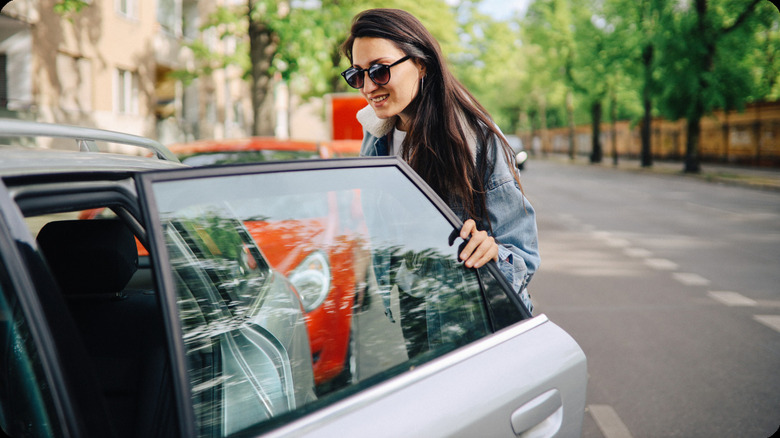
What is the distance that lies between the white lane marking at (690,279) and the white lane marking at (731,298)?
0.43 meters

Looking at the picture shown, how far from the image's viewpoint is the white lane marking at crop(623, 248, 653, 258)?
363 inches

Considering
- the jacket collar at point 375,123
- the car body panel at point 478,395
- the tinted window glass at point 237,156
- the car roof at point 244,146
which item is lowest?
the car body panel at point 478,395

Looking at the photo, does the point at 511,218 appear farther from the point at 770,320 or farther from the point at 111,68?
the point at 111,68

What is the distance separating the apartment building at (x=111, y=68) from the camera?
16.8m

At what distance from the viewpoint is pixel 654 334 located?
5367 mm

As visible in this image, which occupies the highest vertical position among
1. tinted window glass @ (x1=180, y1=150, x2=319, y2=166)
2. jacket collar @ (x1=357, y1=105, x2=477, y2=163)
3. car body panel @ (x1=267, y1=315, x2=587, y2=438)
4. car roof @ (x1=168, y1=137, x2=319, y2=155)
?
car roof @ (x1=168, y1=137, x2=319, y2=155)

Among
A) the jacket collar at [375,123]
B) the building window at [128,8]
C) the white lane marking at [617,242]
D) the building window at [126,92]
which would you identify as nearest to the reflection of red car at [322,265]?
the jacket collar at [375,123]

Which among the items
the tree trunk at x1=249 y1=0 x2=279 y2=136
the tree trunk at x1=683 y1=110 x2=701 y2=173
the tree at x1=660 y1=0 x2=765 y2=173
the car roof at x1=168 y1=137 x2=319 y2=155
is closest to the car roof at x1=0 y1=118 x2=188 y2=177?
the car roof at x1=168 y1=137 x2=319 y2=155

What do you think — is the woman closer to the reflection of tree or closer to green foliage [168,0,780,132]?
the reflection of tree

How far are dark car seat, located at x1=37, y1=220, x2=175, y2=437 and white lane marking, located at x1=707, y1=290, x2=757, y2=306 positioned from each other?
19.2 feet

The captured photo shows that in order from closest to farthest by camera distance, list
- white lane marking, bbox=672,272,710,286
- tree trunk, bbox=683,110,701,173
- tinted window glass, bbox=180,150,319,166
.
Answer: tinted window glass, bbox=180,150,319,166
white lane marking, bbox=672,272,710,286
tree trunk, bbox=683,110,701,173

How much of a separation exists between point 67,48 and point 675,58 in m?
23.3

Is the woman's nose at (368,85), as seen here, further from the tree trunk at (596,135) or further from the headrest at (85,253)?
the tree trunk at (596,135)


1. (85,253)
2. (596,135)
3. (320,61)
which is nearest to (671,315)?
(85,253)
